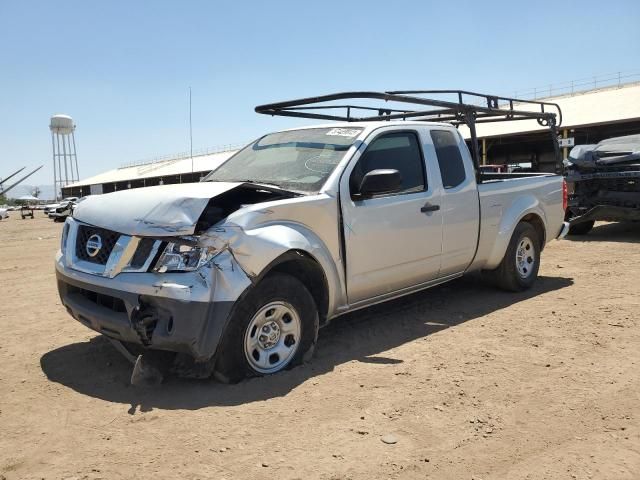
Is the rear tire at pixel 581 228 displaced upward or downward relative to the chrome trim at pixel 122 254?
downward

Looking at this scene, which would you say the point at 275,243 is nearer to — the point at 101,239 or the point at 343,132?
the point at 101,239

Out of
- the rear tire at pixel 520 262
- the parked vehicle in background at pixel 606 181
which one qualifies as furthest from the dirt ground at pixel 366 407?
the parked vehicle in background at pixel 606 181

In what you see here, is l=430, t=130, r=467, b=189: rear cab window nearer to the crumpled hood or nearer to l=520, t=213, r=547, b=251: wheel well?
l=520, t=213, r=547, b=251: wheel well

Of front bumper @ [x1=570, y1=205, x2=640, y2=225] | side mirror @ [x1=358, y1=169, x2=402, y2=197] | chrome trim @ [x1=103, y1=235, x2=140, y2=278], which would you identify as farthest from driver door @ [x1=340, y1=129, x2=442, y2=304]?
front bumper @ [x1=570, y1=205, x2=640, y2=225]

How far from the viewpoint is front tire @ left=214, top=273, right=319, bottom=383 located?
3.72m

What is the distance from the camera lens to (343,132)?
4969 millimetres

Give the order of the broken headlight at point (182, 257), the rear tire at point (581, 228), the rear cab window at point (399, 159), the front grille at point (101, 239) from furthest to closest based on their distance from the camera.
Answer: the rear tire at point (581, 228), the rear cab window at point (399, 159), the front grille at point (101, 239), the broken headlight at point (182, 257)

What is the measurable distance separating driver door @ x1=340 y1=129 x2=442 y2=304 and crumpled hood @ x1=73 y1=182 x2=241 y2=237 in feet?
3.72

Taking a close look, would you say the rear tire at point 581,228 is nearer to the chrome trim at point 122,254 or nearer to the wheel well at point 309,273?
the wheel well at point 309,273

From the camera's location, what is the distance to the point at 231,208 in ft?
13.5

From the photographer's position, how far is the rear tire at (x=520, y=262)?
21.1 ft

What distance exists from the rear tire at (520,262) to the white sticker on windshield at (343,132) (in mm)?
2567

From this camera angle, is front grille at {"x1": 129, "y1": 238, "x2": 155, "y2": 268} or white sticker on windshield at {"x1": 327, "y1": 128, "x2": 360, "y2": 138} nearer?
front grille at {"x1": 129, "y1": 238, "x2": 155, "y2": 268}

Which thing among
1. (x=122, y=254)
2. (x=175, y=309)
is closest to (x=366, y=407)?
(x=175, y=309)
